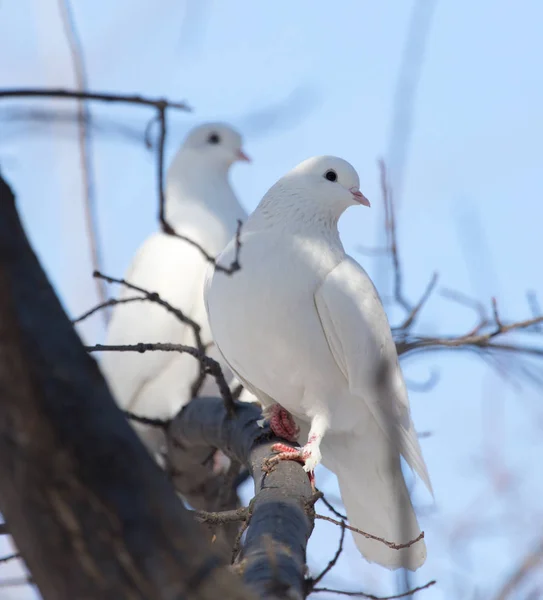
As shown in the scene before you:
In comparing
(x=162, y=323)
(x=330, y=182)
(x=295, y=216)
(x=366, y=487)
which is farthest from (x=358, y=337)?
(x=162, y=323)

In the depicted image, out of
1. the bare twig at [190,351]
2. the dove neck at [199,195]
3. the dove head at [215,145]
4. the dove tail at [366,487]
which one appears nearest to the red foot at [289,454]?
the bare twig at [190,351]

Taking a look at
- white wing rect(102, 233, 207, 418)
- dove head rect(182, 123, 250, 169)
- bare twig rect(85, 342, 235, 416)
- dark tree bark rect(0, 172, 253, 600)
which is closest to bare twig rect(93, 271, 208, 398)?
bare twig rect(85, 342, 235, 416)

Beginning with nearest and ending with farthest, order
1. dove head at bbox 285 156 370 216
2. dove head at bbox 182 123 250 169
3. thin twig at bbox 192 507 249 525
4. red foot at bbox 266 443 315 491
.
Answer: thin twig at bbox 192 507 249 525 → red foot at bbox 266 443 315 491 → dove head at bbox 285 156 370 216 → dove head at bbox 182 123 250 169

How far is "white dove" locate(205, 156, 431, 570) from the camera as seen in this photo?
3.40 m

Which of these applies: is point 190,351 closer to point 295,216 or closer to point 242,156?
point 295,216

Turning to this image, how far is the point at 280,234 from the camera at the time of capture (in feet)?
12.0

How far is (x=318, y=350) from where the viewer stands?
345 cm

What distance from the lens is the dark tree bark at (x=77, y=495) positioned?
1.18 m

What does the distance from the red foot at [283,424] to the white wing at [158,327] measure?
1.62m

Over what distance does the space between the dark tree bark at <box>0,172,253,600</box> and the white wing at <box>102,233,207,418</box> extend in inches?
158

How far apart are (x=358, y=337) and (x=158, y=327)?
2.12m

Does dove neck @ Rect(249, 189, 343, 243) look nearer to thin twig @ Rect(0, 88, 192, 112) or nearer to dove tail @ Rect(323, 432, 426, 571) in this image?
dove tail @ Rect(323, 432, 426, 571)

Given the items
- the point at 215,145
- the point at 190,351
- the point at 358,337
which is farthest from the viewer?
the point at 215,145

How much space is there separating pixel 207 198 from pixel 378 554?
3.32 meters
